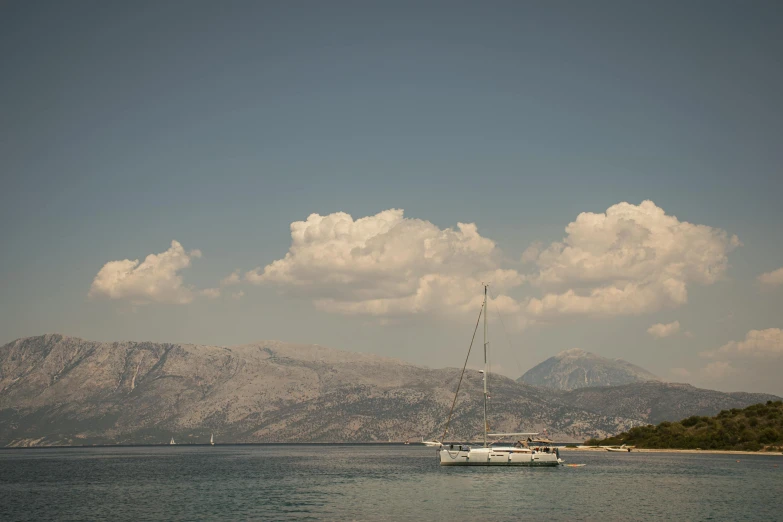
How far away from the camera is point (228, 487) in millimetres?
101688

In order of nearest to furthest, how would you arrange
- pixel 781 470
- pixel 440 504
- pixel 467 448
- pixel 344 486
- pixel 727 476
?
1. pixel 440 504
2. pixel 344 486
3. pixel 727 476
4. pixel 781 470
5. pixel 467 448

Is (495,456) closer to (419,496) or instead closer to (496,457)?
(496,457)

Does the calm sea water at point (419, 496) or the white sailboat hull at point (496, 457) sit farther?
the white sailboat hull at point (496, 457)

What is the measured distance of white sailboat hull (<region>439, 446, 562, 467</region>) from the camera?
407ft

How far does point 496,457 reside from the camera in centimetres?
12438

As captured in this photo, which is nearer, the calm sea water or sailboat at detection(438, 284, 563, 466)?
the calm sea water

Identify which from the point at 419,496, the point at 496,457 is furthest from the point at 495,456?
the point at 419,496

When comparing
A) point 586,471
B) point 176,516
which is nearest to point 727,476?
point 586,471

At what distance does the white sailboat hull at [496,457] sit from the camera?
124062mm

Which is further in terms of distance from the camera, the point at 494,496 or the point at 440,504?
the point at 494,496

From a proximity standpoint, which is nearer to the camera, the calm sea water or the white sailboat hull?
the calm sea water

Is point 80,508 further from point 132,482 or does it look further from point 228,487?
point 132,482

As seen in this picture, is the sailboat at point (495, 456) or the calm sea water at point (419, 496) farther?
the sailboat at point (495, 456)

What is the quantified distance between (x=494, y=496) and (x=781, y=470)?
67617 millimetres
